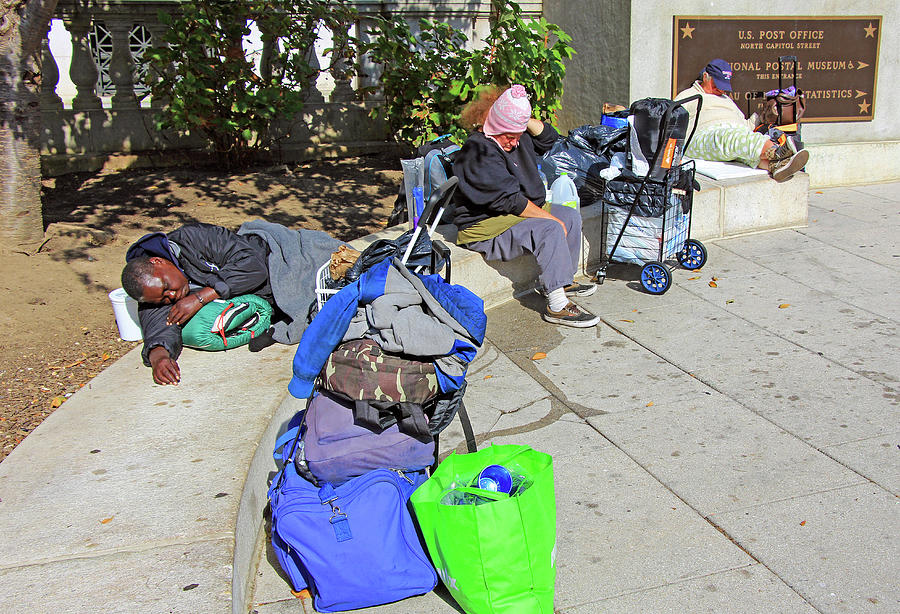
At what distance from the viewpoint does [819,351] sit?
4.80 meters

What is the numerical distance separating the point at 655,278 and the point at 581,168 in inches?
52.0

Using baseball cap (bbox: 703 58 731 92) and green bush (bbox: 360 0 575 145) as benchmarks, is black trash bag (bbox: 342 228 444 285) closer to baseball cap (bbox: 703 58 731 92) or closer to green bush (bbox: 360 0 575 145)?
green bush (bbox: 360 0 575 145)

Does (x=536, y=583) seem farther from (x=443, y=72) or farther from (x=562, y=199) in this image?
(x=443, y=72)

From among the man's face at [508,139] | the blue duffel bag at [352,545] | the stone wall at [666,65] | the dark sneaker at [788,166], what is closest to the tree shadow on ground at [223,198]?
the man's face at [508,139]

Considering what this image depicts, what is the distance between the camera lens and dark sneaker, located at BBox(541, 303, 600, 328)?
17.4ft

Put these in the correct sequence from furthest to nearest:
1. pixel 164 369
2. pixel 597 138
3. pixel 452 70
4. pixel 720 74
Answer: pixel 720 74 < pixel 452 70 < pixel 597 138 < pixel 164 369

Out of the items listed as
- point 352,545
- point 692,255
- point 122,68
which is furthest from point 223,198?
point 352,545

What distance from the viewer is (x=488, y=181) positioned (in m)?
5.23

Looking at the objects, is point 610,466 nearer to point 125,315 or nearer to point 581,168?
point 125,315

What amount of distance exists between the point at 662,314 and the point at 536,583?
3128 millimetres

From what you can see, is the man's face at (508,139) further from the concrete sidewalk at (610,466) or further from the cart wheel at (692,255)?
the cart wheel at (692,255)

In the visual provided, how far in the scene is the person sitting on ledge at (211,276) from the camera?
414 centimetres

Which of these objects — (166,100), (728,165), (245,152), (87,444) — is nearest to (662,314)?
(728,165)

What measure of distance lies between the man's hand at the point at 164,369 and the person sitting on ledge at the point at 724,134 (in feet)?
17.1
